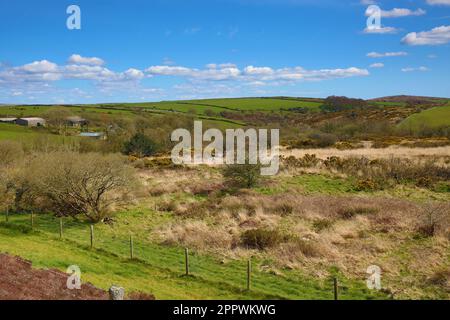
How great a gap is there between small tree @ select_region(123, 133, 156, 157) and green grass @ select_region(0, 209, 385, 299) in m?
33.9

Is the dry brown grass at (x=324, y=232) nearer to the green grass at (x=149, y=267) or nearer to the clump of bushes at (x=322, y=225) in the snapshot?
the clump of bushes at (x=322, y=225)

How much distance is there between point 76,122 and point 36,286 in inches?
3333

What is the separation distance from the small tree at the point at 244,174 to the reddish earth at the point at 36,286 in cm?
2182

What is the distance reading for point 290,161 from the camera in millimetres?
43594

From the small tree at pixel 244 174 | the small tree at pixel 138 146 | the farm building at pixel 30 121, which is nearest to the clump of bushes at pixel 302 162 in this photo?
the small tree at pixel 244 174

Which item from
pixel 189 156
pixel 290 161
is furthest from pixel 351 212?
pixel 189 156

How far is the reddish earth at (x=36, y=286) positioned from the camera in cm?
1159

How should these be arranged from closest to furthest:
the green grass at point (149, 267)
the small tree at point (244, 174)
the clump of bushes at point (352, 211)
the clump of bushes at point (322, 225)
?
the green grass at point (149, 267) → the clump of bushes at point (322, 225) → the clump of bushes at point (352, 211) → the small tree at point (244, 174)

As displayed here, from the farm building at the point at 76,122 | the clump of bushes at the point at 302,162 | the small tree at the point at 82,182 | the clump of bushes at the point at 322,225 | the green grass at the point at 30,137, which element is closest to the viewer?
the clump of bushes at the point at 322,225

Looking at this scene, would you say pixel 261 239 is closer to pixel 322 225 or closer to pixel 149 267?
pixel 322 225
